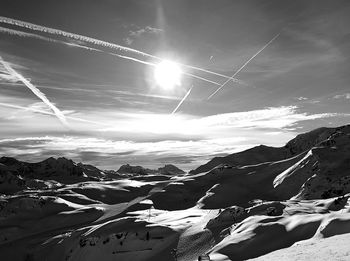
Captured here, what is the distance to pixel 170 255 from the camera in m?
50.9

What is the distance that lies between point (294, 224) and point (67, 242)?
163 ft

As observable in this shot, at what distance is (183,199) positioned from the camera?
151m

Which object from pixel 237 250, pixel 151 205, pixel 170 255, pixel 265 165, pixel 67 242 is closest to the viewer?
pixel 237 250

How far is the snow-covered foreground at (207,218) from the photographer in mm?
38406

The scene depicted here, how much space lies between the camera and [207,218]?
228ft

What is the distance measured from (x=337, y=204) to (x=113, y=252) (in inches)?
1568

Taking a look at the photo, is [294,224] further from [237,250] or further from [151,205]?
[151,205]

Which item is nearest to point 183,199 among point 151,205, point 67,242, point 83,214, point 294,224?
point 151,205

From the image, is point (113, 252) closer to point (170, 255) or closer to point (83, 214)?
point (170, 255)

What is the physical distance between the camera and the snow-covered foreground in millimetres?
38406

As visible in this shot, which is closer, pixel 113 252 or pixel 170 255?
pixel 170 255

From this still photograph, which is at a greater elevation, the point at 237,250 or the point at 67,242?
the point at 237,250

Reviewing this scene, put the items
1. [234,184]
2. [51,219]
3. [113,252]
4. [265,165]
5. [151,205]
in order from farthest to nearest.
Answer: [265,165]
[234,184]
[151,205]
[51,219]
[113,252]

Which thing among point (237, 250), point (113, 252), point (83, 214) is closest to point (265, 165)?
point (83, 214)
